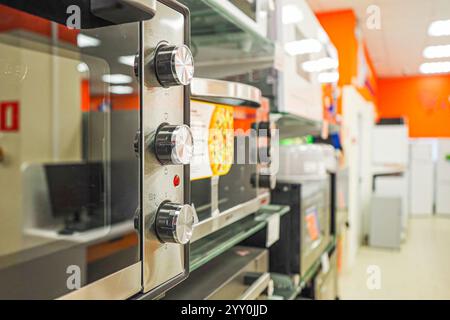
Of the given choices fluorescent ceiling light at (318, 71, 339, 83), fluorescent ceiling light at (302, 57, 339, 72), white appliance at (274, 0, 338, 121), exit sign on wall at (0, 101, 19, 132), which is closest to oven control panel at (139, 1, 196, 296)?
white appliance at (274, 0, 338, 121)

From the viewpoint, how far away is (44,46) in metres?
0.90

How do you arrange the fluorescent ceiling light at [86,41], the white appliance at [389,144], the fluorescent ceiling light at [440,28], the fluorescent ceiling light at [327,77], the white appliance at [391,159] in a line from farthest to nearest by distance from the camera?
1. the white appliance at [389,144]
2. the white appliance at [391,159]
3. the fluorescent ceiling light at [327,77]
4. the fluorescent ceiling light at [440,28]
5. the fluorescent ceiling light at [86,41]

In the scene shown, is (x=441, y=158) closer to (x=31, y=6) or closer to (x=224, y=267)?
(x=224, y=267)

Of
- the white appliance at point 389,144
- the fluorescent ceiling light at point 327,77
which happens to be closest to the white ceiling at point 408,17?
the fluorescent ceiling light at point 327,77

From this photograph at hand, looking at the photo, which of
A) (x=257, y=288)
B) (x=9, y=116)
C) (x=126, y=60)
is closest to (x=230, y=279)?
(x=257, y=288)

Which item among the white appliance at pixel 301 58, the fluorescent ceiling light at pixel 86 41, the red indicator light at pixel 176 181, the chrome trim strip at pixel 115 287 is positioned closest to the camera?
the chrome trim strip at pixel 115 287

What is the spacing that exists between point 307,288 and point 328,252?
32 centimetres

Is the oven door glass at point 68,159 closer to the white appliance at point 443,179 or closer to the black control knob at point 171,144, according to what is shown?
the black control knob at point 171,144

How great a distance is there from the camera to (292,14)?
1.14 metres

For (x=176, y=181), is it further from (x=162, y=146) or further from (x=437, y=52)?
(x=437, y=52)

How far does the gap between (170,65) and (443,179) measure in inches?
27.2

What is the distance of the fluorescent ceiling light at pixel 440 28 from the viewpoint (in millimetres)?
722

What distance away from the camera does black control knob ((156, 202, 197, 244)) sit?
1.50ft
